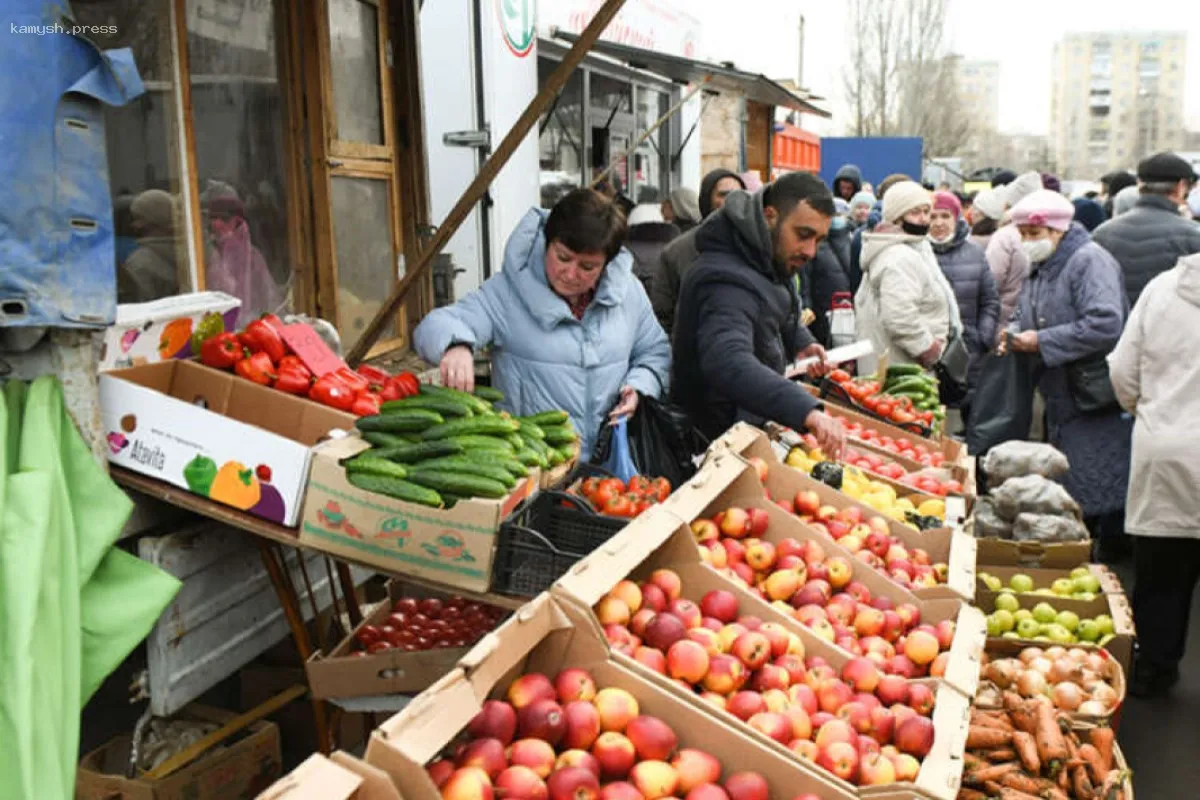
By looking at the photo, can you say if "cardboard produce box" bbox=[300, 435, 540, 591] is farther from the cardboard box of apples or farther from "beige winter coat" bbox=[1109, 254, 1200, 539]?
"beige winter coat" bbox=[1109, 254, 1200, 539]

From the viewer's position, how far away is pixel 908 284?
677cm

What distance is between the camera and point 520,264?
13.7ft

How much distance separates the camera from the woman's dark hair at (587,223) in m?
3.94

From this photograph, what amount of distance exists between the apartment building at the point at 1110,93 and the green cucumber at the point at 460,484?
12403 centimetres

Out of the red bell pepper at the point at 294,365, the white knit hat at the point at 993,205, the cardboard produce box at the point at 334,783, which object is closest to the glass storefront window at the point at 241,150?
the red bell pepper at the point at 294,365

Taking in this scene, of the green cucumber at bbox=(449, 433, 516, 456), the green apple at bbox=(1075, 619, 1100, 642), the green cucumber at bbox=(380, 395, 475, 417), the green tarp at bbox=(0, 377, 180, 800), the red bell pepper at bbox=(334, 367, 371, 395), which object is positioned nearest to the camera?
the green tarp at bbox=(0, 377, 180, 800)

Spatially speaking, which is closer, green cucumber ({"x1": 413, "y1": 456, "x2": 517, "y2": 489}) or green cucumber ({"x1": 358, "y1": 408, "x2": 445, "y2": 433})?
green cucumber ({"x1": 413, "y1": 456, "x2": 517, "y2": 489})

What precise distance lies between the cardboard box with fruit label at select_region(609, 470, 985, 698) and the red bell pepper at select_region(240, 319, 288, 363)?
153 centimetres

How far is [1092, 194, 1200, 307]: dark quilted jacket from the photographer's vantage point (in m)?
6.86

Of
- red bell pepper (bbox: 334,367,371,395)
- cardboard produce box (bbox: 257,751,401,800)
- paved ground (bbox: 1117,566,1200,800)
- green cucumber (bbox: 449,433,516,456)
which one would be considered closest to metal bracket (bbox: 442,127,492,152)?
red bell pepper (bbox: 334,367,371,395)

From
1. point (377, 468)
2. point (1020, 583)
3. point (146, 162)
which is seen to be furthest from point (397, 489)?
point (1020, 583)

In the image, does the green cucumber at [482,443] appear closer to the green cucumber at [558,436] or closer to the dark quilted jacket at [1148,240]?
the green cucumber at [558,436]

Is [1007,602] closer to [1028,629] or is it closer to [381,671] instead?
[1028,629]

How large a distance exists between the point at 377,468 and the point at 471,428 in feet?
1.24
